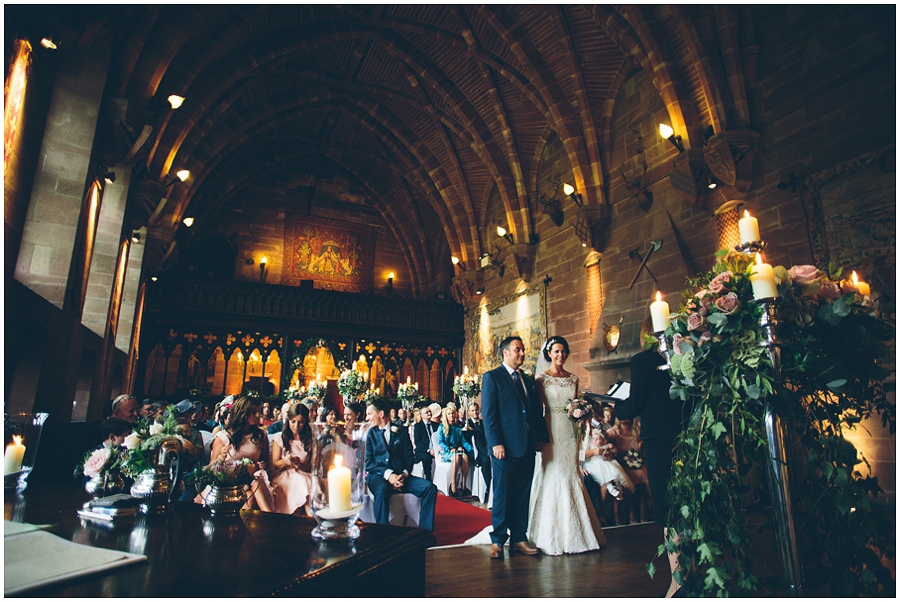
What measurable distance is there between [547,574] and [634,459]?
283 cm

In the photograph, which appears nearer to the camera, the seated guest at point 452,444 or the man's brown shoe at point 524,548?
the man's brown shoe at point 524,548

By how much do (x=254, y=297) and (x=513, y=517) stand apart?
1189cm

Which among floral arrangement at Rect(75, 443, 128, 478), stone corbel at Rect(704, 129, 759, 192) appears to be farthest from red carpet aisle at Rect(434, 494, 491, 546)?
Result: stone corbel at Rect(704, 129, 759, 192)

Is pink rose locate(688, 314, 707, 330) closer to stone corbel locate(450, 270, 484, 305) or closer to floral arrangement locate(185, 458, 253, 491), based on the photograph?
floral arrangement locate(185, 458, 253, 491)

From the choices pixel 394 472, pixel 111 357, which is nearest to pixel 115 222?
pixel 111 357

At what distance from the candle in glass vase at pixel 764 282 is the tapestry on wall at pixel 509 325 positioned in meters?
10.1

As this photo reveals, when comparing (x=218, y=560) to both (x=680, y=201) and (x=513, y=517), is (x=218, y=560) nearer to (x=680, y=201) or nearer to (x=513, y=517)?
(x=513, y=517)

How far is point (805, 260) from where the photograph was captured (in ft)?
21.4

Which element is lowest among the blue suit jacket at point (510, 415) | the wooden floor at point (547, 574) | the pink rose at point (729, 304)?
the wooden floor at point (547, 574)

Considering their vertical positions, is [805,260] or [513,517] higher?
[805,260]

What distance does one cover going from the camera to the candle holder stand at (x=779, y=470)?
1721 millimetres

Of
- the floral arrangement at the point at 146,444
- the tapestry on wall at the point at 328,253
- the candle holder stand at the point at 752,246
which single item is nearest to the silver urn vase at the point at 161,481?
the floral arrangement at the point at 146,444

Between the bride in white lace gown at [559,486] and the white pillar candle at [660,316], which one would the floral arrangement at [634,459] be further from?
the white pillar candle at [660,316]

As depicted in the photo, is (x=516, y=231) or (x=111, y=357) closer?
(x=111, y=357)
